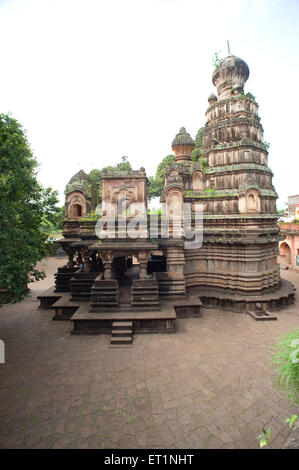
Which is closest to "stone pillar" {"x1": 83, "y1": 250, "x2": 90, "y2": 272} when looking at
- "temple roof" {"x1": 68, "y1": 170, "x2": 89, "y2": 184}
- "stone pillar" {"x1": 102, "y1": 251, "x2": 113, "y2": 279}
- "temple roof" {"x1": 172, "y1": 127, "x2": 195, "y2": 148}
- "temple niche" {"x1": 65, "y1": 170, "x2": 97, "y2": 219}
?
"stone pillar" {"x1": 102, "y1": 251, "x2": 113, "y2": 279}

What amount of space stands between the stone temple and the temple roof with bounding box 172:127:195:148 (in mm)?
105

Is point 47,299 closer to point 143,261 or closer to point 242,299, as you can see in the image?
point 143,261

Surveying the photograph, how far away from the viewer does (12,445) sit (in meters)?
4.70

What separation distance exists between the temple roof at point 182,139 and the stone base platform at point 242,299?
35.3 feet

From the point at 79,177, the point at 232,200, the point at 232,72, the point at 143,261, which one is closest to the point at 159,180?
the point at 232,72

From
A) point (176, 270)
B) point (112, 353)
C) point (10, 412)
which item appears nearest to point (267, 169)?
point (176, 270)

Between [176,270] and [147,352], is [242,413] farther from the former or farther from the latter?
[176,270]

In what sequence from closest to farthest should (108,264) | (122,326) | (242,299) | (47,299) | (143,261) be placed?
(122,326), (143,261), (108,264), (242,299), (47,299)

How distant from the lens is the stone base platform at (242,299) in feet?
39.9

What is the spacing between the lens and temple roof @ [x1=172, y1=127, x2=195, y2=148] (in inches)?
629

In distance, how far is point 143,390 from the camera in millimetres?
6371

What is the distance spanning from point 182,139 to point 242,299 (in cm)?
1190

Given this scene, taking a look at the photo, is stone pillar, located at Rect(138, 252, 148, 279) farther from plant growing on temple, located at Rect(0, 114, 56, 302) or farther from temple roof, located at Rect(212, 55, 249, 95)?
temple roof, located at Rect(212, 55, 249, 95)

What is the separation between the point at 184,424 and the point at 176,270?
7651 millimetres
